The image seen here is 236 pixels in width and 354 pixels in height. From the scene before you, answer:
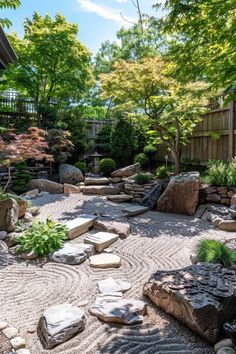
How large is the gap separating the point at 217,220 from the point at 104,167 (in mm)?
5779

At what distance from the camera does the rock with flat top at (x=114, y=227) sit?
504 cm

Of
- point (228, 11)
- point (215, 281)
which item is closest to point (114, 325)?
point (215, 281)

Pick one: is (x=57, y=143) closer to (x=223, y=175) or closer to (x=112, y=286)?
(x=223, y=175)

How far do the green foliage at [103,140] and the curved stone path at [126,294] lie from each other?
238 inches

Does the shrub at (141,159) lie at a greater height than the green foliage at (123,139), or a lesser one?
lesser

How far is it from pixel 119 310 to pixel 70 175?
291 inches

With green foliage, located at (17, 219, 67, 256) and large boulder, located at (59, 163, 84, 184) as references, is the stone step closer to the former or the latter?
large boulder, located at (59, 163, 84, 184)

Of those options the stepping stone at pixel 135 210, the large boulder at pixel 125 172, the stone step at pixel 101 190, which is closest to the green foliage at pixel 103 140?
the large boulder at pixel 125 172

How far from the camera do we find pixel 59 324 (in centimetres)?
241

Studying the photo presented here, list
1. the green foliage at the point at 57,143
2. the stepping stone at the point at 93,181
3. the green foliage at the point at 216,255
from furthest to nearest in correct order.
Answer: the green foliage at the point at 57,143, the stepping stone at the point at 93,181, the green foliage at the point at 216,255

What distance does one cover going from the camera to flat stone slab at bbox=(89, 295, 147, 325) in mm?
2545

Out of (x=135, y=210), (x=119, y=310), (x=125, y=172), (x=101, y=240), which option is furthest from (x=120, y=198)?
(x=119, y=310)

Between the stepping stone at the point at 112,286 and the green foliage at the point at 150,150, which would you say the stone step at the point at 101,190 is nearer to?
the green foliage at the point at 150,150

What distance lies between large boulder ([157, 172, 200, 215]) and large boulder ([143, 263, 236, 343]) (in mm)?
3596
